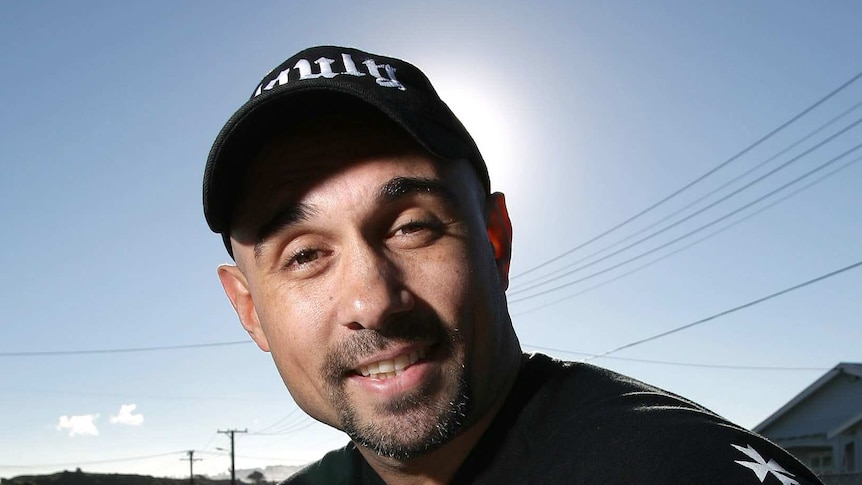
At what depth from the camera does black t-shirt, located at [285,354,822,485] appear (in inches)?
50.9

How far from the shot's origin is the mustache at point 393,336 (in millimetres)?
1680

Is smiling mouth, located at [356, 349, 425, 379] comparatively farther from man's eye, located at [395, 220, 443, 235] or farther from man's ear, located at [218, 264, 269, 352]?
man's ear, located at [218, 264, 269, 352]

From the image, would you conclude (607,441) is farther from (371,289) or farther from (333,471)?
(333,471)

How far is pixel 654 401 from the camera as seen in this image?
1613 mm

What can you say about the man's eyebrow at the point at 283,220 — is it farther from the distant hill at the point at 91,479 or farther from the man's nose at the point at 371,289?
the distant hill at the point at 91,479

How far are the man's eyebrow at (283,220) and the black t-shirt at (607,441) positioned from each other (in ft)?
2.25

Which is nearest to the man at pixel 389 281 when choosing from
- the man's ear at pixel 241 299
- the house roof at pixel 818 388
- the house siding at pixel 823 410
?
the man's ear at pixel 241 299

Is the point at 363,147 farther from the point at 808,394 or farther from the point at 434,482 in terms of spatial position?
the point at 808,394

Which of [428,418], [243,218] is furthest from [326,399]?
[243,218]

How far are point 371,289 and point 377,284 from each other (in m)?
Result: 0.02

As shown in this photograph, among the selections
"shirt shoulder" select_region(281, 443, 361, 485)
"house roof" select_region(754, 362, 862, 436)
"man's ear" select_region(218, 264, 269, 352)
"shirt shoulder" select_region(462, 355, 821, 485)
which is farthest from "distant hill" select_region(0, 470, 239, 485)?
"shirt shoulder" select_region(462, 355, 821, 485)

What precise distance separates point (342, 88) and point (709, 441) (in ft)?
3.59

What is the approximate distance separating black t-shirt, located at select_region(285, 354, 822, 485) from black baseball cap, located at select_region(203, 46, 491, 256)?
2.06 ft

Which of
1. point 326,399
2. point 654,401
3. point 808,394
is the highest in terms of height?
point 808,394
